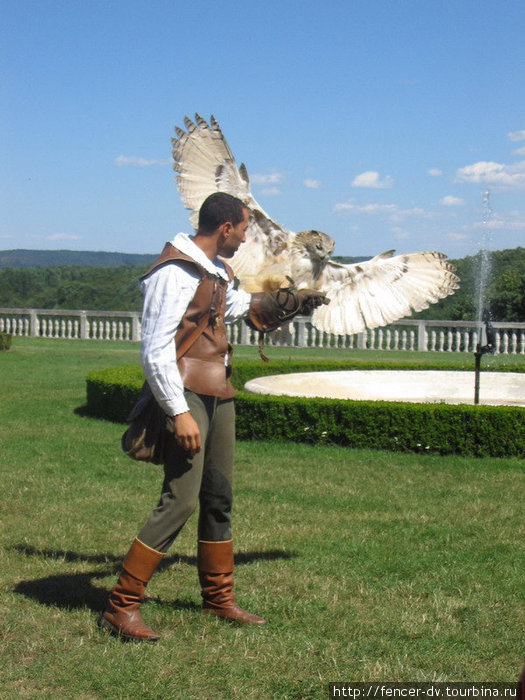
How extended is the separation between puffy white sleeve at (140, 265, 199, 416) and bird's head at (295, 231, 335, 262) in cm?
242

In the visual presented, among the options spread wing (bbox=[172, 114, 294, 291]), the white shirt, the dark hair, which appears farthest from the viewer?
spread wing (bbox=[172, 114, 294, 291])

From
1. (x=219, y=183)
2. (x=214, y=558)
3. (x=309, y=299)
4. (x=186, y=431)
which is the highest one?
(x=219, y=183)

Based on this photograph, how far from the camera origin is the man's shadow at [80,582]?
4387mm

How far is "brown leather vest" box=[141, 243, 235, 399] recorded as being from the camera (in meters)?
3.96

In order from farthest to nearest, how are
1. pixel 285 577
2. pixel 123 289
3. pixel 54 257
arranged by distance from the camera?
pixel 54 257
pixel 123 289
pixel 285 577

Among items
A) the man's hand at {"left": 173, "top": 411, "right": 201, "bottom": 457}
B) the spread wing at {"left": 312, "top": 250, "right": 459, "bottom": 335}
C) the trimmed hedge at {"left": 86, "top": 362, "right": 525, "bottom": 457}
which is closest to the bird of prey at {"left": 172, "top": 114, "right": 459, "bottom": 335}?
the spread wing at {"left": 312, "top": 250, "right": 459, "bottom": 335}

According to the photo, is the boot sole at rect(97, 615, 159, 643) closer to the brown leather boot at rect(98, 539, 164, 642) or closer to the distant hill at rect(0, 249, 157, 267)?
the brown leather boot at rect(98, 539, 164, 642)

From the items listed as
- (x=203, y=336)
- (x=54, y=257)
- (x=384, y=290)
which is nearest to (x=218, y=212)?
(x=203, y=336)

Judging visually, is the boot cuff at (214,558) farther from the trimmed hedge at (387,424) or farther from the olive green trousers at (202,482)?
the trimmed hedge at (387,424)

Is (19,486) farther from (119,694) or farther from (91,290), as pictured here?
(91,290)

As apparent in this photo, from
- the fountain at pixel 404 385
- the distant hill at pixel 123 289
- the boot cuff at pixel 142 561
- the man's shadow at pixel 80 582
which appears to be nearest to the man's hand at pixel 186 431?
the boot cuff at pixel 142 561

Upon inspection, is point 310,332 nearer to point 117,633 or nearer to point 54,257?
point 117,633

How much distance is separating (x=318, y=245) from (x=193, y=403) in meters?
2.54

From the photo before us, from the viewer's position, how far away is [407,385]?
492 inches
